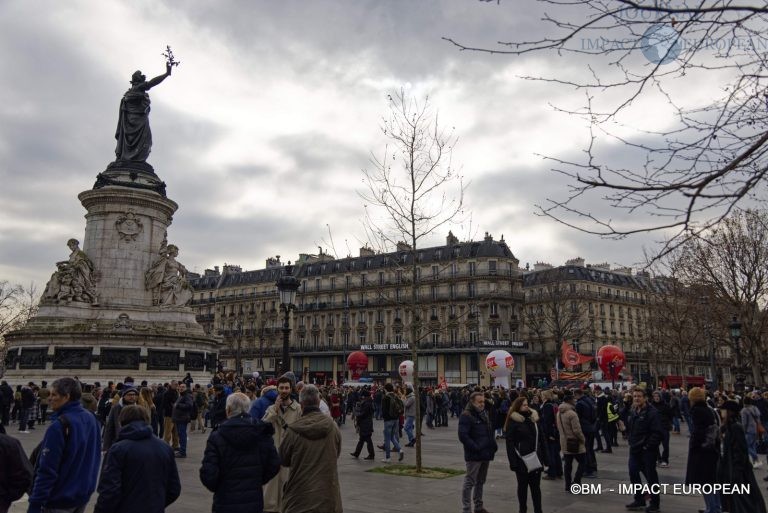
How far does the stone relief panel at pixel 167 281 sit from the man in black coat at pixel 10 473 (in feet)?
75.6

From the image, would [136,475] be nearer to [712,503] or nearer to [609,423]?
[712,503]

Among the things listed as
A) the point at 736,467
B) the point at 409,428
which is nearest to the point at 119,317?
the point at 409,428

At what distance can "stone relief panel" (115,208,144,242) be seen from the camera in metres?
27.1

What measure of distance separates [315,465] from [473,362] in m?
60.0

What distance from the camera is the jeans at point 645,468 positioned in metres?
8.97

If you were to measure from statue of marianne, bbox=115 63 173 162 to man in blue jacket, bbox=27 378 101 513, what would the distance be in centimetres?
2599

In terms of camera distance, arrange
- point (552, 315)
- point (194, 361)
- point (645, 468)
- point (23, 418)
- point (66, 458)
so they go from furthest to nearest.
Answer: point (552, 315) → point (194, 361) → point (23, 418) → point (645, 468) → point (66, 458)

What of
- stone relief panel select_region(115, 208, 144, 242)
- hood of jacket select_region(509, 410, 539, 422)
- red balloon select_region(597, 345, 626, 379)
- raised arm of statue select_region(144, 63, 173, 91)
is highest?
raised arm of statue select_region(144, 63, 173, 91)

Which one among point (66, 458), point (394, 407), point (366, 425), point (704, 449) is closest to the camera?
point (66, 458)

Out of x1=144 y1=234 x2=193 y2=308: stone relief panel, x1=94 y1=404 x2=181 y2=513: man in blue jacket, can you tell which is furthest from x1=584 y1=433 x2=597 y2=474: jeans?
x1=144 y1=234 x2=193 y2=308: stone relief panel

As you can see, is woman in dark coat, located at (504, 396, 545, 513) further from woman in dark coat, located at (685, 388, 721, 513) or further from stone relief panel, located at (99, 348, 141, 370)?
stone relief panel, located at (99, 348, 141, 370)

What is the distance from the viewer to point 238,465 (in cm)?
543

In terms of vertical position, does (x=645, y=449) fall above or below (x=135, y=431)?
below

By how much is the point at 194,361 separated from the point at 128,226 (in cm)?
677
